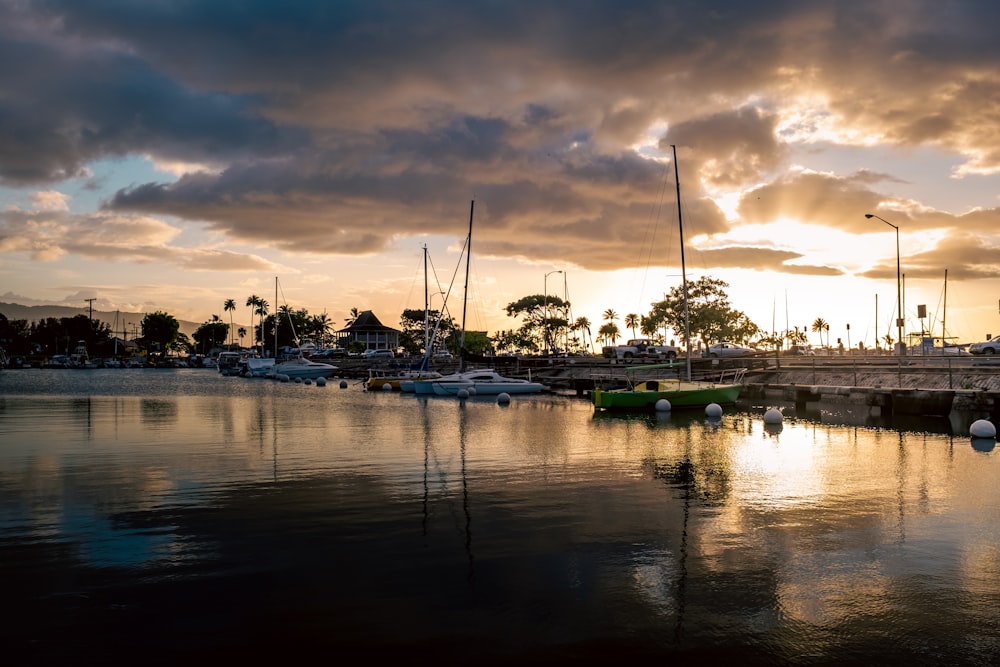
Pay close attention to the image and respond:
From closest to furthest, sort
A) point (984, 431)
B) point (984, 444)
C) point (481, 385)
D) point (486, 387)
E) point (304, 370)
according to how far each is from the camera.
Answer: point (984, 444)
point (984, 431)
point (481, 385)
point (486, 387)
point (304, 370)

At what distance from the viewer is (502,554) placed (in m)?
13.2

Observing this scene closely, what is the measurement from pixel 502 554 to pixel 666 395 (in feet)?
117

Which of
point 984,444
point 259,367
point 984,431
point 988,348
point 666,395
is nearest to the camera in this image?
point 984,444

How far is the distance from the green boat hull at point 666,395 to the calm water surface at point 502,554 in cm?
1856

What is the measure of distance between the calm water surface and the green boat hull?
18.6m

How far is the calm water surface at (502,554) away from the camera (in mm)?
9219

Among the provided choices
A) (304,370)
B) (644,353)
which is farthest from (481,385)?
(304,370)

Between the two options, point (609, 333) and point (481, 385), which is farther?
point (609, 333)

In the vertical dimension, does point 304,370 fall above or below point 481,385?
above

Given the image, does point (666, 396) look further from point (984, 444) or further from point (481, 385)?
point (481, 385)

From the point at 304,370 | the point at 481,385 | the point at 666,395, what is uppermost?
the point at 304,370

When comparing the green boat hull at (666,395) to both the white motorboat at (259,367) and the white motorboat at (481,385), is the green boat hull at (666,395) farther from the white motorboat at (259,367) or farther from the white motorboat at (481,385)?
the white motorboat at (259,367)

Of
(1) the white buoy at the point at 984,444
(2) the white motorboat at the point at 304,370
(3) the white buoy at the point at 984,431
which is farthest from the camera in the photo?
(2) the white motorboat at the point at 304,370

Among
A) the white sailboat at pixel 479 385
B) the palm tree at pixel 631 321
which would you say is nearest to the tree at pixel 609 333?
the palm tree at pixel 631 321
